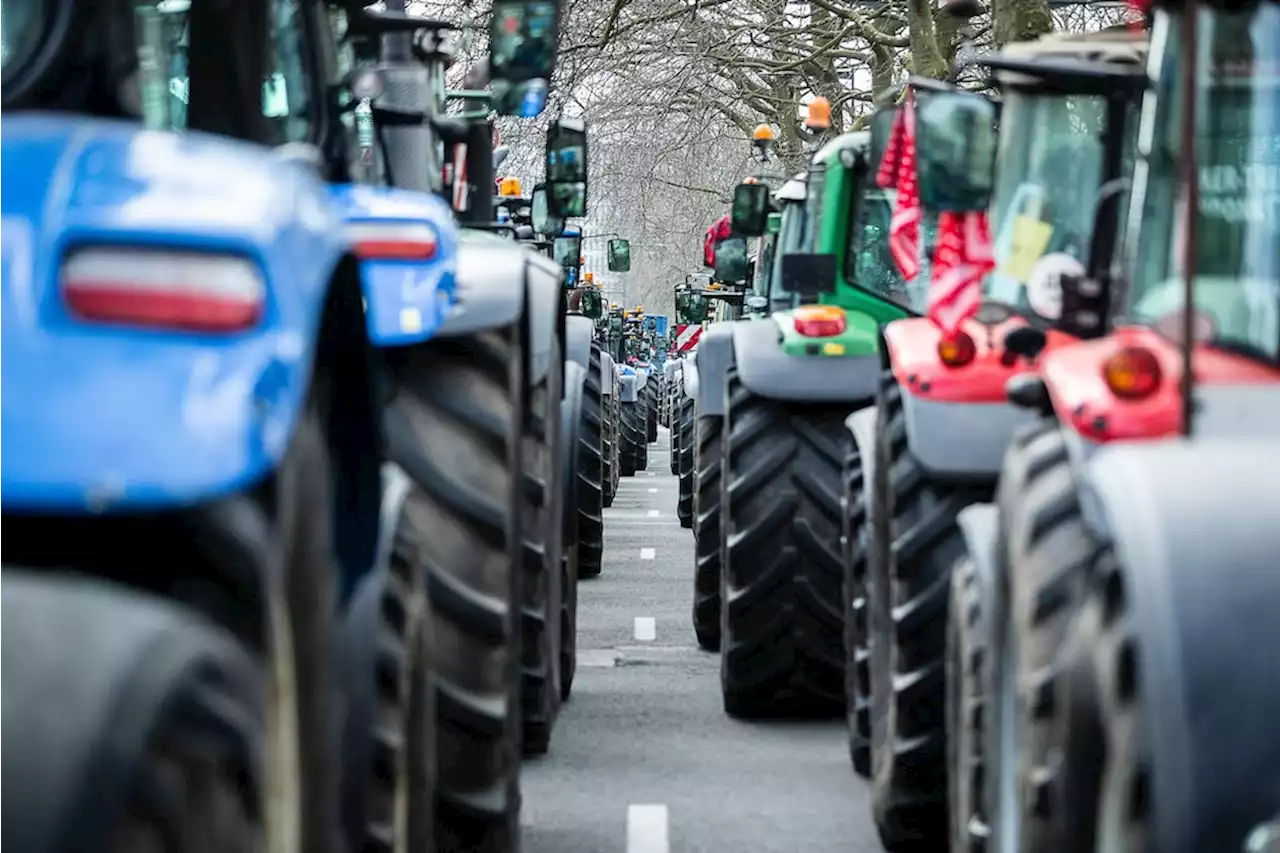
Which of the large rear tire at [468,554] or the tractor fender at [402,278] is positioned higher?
the tractor fender at [402,278]

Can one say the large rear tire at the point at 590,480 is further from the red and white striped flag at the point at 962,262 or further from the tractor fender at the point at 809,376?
the red and white striped flag at the point at 962,262

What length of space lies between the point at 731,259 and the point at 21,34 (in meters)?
11.0

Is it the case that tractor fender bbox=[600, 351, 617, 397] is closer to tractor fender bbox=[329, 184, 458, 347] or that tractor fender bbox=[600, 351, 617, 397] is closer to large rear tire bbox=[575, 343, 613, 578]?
large rear tire bbox=[575, 343, 613, 578]

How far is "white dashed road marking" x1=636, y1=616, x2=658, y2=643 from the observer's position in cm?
1345

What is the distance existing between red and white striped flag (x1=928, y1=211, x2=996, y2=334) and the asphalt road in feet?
5.85

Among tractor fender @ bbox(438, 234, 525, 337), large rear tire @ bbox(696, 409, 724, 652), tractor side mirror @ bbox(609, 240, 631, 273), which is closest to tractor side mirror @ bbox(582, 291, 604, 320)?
tractor side mirror @ bbox(609, 240, 631, 273)

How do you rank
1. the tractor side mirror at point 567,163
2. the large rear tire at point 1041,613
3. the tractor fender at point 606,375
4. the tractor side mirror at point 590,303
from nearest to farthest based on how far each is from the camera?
the large rear tire at point 1041,613
the tractor side mirror at point 567,163
the tractor fender at point 606,375
the tractor side mirror at point 590,303

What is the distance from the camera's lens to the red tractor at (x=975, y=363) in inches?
257

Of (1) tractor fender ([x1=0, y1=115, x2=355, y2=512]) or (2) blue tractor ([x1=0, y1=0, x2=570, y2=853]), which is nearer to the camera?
(2) blue tractor ([x1=0, y1=0, x2=570, y2=853])

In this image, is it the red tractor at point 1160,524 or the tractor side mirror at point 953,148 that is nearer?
the red tractor at point 1160,524

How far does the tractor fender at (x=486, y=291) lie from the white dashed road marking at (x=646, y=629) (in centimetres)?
698

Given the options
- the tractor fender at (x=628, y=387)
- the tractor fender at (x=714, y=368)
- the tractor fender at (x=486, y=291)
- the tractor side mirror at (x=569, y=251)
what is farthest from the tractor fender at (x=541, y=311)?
the tractor fender at (x=628, y=387)

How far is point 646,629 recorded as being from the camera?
1391 centimetres

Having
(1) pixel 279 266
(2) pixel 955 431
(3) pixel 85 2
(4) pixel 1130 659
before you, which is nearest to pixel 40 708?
(1) pixel 279 266
